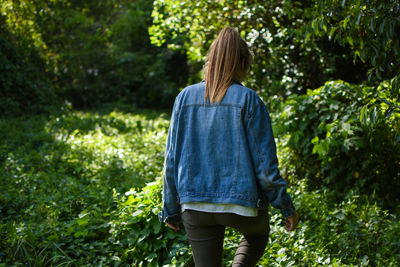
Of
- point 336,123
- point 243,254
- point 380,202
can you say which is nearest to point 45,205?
point 243,254

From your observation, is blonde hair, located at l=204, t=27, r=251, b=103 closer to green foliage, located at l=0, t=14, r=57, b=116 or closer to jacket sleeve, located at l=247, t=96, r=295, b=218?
jacket sleeve, located at l=247, t=96, r=295, b=218

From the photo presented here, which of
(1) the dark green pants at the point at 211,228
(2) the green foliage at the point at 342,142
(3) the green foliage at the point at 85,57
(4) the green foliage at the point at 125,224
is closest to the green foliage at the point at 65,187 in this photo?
(4) the green foliage at the point at 125,224

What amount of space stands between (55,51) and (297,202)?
44.8 ft

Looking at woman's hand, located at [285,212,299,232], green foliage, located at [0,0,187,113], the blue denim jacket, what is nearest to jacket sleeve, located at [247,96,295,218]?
the blue denim jacket

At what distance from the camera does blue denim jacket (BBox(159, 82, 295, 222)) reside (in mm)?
2023

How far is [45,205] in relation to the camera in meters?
4.36

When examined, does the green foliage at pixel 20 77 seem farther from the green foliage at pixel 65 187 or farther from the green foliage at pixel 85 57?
the green foliage at pixel 65 187

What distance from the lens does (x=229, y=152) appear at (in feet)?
6.79

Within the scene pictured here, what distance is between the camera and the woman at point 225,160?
6.66ft

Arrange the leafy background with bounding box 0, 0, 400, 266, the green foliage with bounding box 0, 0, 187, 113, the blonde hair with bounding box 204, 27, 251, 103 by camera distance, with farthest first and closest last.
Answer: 1. the green foliage with bounding box 0, 0, 187, 113
2. the leafy background with bounding box 0, 0, 400, 266
3. the blonde hair with bounding box 204, 27, 251, 103

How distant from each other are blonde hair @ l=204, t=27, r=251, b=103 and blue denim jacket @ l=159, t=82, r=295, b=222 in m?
0.04

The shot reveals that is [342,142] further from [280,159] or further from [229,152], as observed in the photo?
[229,152]

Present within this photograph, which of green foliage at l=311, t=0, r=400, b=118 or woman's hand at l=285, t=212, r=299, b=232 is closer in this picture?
woman's hand at l=285, t=212, r=299, b=232

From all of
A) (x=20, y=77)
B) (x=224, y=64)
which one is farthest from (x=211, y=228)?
(x=20, y=77)
